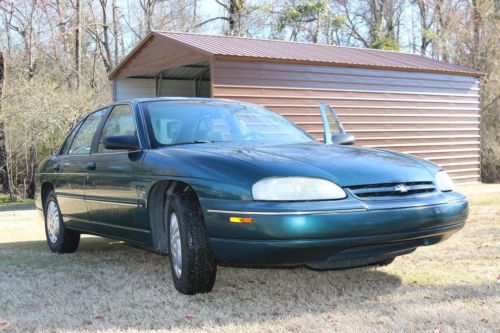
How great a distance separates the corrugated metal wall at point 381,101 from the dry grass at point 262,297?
703 centimetres

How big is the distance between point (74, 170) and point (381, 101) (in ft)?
33.8

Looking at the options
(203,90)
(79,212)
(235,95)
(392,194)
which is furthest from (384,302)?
(203,90)

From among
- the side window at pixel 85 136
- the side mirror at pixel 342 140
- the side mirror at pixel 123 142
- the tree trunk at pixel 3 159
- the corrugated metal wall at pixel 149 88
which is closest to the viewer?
the side mirror at pixel 123 142

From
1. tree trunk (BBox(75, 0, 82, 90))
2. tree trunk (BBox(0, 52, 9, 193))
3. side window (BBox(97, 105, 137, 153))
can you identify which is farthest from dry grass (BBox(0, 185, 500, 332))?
tree trunk (BBox(75, 0, 82, 90))

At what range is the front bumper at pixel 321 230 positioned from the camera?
3.43 m

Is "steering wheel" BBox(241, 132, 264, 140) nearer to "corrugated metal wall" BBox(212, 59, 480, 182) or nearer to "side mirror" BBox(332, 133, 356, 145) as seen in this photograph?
"side mirror" BBox(332, 133, 356, 145)

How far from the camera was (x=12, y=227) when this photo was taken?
9.62m

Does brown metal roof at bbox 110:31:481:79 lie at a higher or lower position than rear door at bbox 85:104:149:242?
higher

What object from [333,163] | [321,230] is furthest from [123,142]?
[321,230]

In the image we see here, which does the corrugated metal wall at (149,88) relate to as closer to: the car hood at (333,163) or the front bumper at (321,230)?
the car hood at (333,163)

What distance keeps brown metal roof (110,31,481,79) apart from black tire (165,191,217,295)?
7.77 metres

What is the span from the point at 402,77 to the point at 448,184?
11.3 meters

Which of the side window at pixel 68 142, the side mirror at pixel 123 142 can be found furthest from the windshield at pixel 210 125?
the side window at pixel 68 142

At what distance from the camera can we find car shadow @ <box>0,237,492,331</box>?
3.61m
